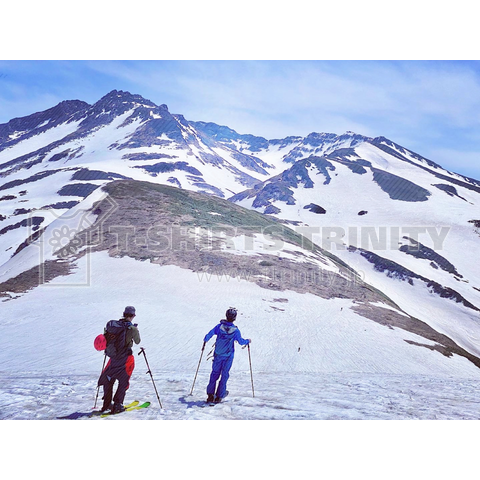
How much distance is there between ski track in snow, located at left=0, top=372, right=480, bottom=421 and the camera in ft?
25.8

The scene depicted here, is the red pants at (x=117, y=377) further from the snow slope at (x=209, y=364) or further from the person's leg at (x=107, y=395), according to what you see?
the snow slope at (x=209, y=364)

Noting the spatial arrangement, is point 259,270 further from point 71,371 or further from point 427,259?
point 427,259

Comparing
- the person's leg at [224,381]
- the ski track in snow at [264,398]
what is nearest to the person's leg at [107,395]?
the ski track in snow at [264,398]

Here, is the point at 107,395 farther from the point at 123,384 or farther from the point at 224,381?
the point at 224,381

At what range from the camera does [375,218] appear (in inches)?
3750

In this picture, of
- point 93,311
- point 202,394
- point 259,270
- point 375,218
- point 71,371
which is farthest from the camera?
point 375,218

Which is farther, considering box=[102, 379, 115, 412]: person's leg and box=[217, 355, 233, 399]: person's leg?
box=[217, 355, 233, 399]: person's leg

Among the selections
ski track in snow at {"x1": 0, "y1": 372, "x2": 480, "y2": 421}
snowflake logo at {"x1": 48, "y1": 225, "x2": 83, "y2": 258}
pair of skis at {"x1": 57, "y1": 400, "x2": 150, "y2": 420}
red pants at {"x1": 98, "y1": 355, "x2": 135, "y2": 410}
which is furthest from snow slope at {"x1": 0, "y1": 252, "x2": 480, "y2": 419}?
snowflake logo at {"x1": 48, "y1": 225, "x2": 83, "y2": 258}

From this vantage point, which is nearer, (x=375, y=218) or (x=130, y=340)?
(x=130, y=340)

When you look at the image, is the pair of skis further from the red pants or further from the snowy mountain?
the snowy mountain

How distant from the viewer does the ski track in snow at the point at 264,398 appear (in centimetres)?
787

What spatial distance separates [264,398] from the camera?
975 centimetres
